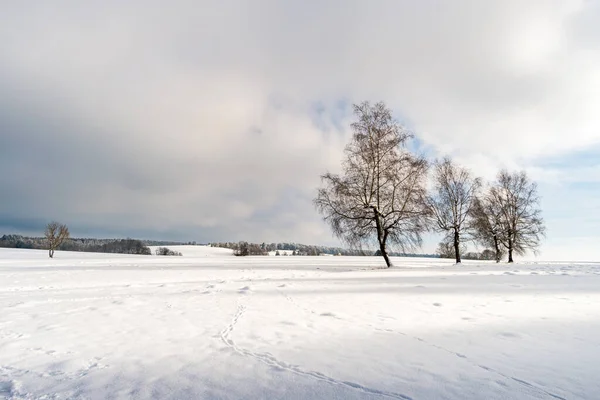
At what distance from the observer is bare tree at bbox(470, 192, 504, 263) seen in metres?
27.0

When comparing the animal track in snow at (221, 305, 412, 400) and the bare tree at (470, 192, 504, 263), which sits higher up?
the bare tree at (470, 192, 504, 263)

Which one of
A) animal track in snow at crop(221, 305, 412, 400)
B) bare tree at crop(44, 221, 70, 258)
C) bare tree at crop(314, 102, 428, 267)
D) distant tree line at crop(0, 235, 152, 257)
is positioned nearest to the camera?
animal track in snow at crop(221, 305, 412, 400)

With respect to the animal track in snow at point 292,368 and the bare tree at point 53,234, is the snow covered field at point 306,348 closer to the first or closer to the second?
the animal track in snow at point 292,368

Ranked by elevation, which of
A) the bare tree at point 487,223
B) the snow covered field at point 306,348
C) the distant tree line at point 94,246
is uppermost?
the bare tree at point 487,223

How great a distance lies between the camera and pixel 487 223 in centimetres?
2788

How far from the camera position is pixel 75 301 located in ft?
25.2

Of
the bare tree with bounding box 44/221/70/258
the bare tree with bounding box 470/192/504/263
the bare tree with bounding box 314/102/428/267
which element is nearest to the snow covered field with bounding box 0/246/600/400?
the bare tree with bounding box 314/102/428/267

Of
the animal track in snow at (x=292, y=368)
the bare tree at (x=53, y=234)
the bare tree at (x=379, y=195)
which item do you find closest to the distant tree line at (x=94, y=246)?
the bare tree at (x=53, y=234)

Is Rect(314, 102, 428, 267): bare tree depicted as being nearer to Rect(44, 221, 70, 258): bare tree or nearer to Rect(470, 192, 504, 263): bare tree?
Rect(470, 192, 504, 263): bare tree

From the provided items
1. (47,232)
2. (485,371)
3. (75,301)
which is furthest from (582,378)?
(47,232)

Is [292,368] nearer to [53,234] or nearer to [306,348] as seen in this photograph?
[306,348]

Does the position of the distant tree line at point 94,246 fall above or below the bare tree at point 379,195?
below

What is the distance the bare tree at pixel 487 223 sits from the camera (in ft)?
88.6

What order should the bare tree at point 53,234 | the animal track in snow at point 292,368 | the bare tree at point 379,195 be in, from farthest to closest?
the bare tree at point 53,234 → the bare tree at point 379,195 → the animal track in snow at point 292,368
